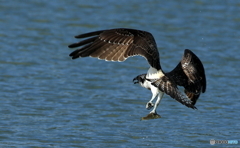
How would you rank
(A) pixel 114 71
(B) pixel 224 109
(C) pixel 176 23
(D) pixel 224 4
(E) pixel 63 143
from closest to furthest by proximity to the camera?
(E) pixel 63 143 → (B) pixel 224 109 → (A) pixel 114 71 → (C) pixel 176 23 → (D) pixel 224 4

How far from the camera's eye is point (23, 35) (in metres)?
16.6

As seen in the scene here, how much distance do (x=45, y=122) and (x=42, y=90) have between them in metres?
2.08

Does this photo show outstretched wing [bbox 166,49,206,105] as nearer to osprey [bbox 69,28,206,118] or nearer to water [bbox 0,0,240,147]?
osprey [bbox 69,28,206,118]

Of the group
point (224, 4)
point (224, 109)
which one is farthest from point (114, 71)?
point (224, 4)

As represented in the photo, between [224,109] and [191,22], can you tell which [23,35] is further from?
[224,109]

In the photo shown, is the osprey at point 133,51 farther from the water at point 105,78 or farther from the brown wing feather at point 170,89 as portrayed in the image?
the water at point 105,78

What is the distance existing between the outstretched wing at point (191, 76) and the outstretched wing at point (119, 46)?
61 cm

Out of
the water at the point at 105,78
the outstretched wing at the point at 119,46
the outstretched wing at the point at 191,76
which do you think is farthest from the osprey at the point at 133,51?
the water at the point at 105,78

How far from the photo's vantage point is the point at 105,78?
527 inches

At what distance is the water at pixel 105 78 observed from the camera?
389 inches

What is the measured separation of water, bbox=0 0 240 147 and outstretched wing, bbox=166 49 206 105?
0.89 metres

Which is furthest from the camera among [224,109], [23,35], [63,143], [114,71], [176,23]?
[176,23]

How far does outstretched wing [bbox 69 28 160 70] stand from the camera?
8562 millimetres

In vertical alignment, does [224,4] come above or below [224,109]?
above
